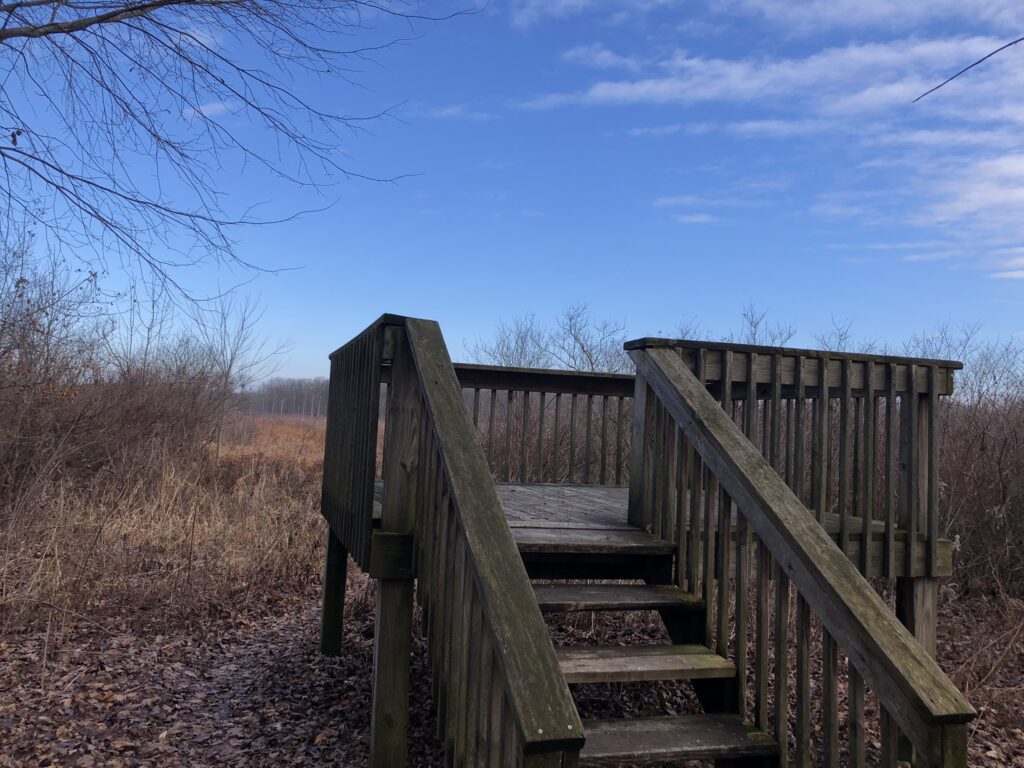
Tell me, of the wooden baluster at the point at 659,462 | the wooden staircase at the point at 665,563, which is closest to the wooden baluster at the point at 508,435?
the wooden staircase at the point at 665,563

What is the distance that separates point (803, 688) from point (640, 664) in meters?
0.60

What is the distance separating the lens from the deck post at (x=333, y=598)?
5758 mm

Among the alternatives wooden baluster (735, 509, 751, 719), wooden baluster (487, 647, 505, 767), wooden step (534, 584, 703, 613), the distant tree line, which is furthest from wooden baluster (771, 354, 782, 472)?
the distant tree line

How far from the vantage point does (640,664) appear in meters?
2.90

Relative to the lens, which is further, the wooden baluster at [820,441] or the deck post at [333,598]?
the deck post at [333,598]

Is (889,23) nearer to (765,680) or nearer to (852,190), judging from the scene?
(765,680)

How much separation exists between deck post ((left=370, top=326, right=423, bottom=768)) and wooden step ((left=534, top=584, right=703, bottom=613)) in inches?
27.0

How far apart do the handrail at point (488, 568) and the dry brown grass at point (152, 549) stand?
12.8 feet

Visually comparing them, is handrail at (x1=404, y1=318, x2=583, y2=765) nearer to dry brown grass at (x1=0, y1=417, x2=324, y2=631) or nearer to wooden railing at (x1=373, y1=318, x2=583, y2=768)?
wooden railing at (x1=373, y1=318, x2=583, y2=768)

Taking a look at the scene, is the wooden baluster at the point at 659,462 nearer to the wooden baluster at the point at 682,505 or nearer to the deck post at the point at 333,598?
the wooden baluster at the point at 682,505

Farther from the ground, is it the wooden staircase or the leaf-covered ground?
the wooden staircase

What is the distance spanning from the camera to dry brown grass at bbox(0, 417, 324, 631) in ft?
19.9

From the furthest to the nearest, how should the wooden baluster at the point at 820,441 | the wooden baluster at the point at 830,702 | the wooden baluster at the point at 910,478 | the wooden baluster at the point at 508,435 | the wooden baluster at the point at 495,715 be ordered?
the wooden baluster at the point at 508,435 < the wooden baluster at the point at 910,478 < the wooden baluster at the point at 820,441 < the wooden baluster at the point at 830,702 < the wooden baluster at the point at 495,715

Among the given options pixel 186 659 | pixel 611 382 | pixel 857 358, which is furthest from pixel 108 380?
pixel 857 358
